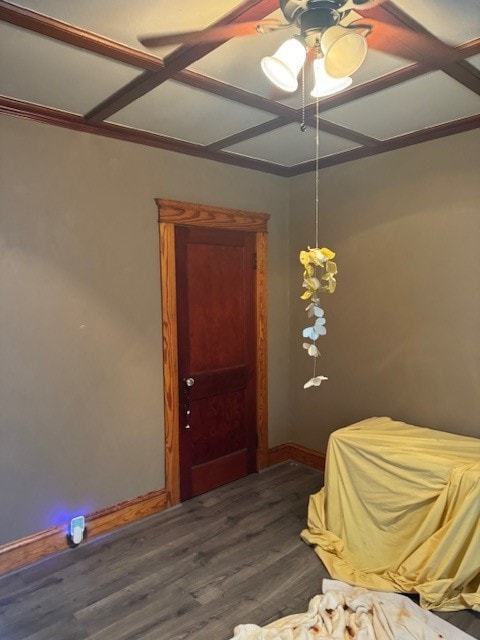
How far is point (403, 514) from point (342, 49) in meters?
2.26

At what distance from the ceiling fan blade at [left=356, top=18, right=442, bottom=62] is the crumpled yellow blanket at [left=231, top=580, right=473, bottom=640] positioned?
2.46 m

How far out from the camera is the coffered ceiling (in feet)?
5.04

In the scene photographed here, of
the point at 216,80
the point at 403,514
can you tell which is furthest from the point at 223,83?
the point at 403,514

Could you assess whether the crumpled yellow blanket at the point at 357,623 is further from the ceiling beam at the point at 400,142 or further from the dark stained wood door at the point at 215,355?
the ceiling beam at the point at 400,142

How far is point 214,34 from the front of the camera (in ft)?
5.30

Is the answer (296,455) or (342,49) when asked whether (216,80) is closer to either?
(342,49)

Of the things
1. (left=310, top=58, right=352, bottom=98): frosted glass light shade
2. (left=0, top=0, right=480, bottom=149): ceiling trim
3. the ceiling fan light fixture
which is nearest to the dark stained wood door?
(left=0, top=0, right=480, bottom=149): ceiling trim

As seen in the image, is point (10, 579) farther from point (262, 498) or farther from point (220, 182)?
point (220, 182)

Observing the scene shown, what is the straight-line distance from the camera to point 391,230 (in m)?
3.13

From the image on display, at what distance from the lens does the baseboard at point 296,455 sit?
3766 mm

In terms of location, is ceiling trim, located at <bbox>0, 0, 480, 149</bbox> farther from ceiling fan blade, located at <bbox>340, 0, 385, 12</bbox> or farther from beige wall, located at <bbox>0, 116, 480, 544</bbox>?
beige wall, located at <bbox>0, 116, 480, 544</bbox>

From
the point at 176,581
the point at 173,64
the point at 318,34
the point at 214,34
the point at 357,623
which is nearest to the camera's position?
the point at 318,34

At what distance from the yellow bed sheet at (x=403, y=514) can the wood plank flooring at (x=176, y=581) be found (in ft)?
0.45

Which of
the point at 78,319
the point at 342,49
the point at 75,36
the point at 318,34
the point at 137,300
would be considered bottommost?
the point at 78,319
